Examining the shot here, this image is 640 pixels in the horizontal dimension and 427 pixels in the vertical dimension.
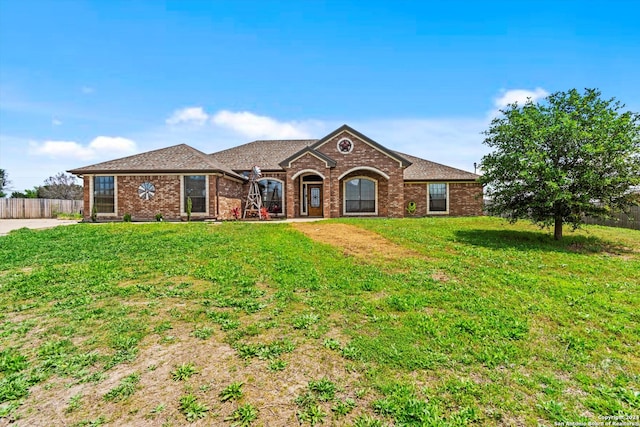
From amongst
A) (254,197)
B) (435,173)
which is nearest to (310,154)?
(254,197)

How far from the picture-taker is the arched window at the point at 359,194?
21.5m

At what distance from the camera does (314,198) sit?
21625mm

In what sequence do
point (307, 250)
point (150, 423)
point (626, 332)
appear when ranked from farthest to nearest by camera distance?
1. point (307, 250)
2. point (626, 332)
3. point (150, 423)

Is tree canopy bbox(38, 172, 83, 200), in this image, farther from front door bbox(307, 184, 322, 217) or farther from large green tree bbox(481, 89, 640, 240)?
large green tree bbox(481, 89, 640, 240)

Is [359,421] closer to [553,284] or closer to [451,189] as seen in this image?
[553,284]

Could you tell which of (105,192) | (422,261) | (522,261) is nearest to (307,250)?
(422,261)

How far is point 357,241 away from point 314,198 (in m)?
11.8

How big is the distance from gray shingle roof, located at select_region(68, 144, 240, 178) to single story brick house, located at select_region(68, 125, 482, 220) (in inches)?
2.2

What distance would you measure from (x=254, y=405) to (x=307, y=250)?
602 cm

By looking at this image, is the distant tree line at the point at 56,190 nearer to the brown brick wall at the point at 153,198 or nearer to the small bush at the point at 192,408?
the brown brick wall at the point at 153,198

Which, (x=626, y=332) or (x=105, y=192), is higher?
(x=105, y=192)

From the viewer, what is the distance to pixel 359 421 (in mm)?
2814

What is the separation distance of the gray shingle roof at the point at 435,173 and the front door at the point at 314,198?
6102mm

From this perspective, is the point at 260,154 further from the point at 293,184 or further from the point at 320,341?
the point at 320,341
